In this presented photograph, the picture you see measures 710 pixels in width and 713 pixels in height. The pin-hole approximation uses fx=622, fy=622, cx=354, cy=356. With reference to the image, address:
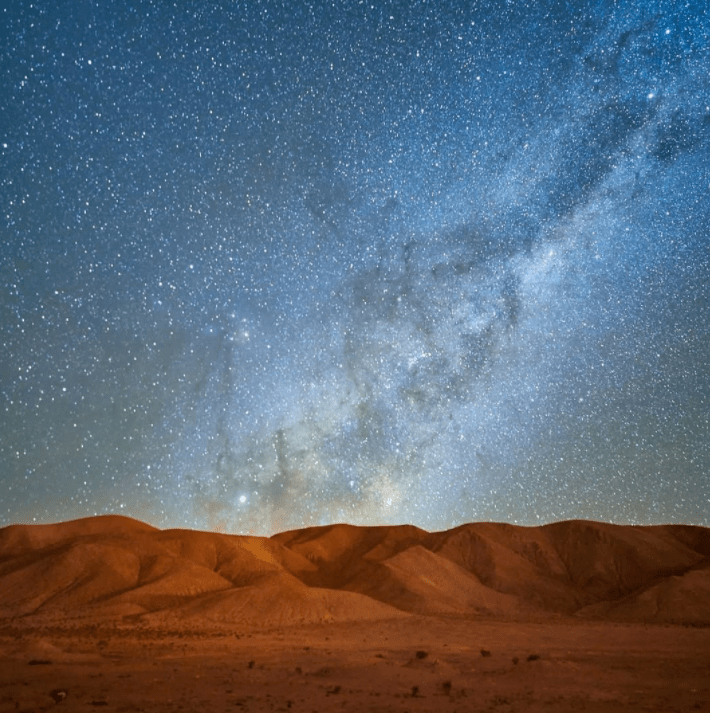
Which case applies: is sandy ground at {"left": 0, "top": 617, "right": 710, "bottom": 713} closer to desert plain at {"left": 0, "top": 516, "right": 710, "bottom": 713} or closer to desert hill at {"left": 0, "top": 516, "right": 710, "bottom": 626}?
desert plain at {"left": 0, "top": 516, "right": 710, "bottom": 713}

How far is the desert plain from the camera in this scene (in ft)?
52.5

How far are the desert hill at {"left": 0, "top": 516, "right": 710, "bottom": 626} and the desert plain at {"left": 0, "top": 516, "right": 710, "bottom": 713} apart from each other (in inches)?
9.4

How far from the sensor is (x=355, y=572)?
65.9 m

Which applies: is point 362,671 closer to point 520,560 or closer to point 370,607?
point 370,607

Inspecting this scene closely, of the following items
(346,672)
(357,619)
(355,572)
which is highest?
(355,572)

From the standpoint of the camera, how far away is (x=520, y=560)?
70875mm

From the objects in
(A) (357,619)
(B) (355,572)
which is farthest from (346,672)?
(B) (355,572)

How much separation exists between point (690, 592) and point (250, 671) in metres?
44.4

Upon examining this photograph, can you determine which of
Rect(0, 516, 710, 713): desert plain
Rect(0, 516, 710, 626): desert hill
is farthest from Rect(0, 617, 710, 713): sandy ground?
Rect(0, 516, 710, 626): desert hill

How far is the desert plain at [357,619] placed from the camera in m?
16.0

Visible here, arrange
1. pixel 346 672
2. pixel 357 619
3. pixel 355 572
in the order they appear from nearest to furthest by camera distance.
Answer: pixel 346 672 → pixel 357 619 → pixel 355 572

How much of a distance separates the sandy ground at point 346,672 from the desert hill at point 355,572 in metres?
12.6

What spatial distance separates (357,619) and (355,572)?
2269 cm

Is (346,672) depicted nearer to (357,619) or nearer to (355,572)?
(357,619)
